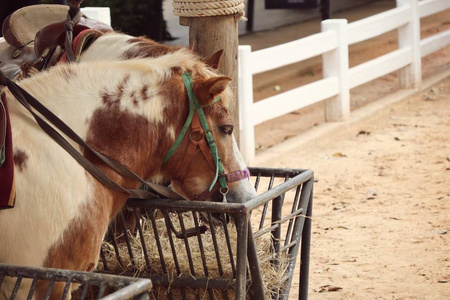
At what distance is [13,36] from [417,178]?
3602mm

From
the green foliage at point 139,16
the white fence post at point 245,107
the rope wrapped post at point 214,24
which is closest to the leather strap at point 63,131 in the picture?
the rope wrapped post at point 214,24

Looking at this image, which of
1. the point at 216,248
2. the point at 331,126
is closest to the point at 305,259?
the point at 216,248

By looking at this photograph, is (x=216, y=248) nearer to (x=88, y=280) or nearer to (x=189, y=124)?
(x=189, y=124)

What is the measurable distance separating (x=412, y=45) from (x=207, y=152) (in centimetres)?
733

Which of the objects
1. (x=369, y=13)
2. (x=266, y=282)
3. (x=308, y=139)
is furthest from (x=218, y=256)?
(x=369, y=13)

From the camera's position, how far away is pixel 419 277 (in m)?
4.68

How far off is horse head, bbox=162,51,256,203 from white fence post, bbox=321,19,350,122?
5.24m

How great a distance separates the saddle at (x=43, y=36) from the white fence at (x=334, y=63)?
276cm

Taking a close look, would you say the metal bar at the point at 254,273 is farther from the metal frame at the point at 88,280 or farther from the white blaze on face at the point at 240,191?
the metal frame at the point at 88,280

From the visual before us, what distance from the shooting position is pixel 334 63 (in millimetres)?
8461

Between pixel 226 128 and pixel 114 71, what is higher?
pixel 114 71

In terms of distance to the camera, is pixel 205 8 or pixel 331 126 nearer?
pixel 205 8

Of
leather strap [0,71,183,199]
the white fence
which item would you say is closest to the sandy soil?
the white fence

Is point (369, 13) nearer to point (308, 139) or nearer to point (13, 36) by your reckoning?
point (308, 139)
